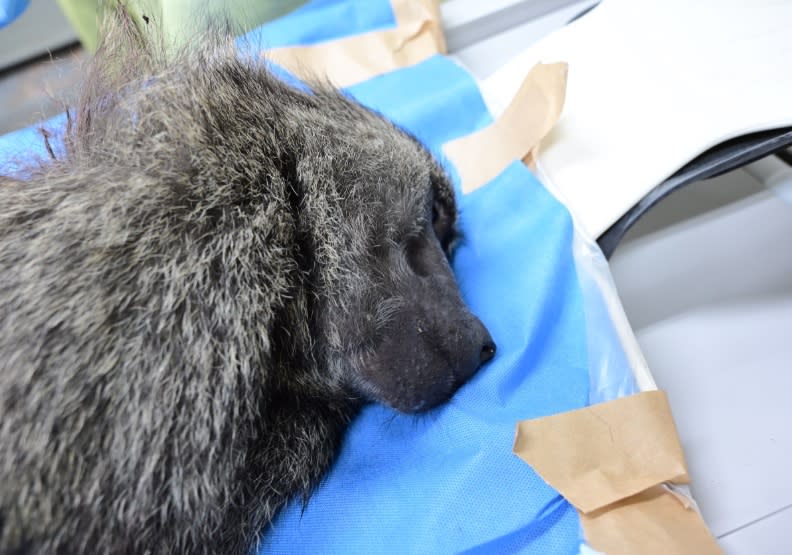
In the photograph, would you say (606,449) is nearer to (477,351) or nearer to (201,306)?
(477,351)

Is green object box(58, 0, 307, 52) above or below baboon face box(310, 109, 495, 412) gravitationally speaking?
above

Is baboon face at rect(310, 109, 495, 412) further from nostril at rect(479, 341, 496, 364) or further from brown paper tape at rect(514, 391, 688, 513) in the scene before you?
brown paper tape at rect(514, 391, 688, 513)

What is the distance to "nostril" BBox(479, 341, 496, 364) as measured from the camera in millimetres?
1065

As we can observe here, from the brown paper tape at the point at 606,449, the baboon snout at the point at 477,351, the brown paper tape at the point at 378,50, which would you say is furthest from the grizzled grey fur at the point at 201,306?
the brown paper tape at the point at 378,50

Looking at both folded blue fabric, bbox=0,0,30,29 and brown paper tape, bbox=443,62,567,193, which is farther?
folded blue fabric, bbox=0,0,30,29

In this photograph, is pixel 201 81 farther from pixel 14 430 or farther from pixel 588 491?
pixel 588 491

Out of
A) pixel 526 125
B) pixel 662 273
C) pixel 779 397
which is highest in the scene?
pixel 526 125

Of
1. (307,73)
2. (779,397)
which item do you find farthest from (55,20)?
(779,397)

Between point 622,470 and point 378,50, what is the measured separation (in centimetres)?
145

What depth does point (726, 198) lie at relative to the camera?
52.9 inches

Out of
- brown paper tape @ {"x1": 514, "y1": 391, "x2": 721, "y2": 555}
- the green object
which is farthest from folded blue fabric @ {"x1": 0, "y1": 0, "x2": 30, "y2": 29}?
brown paper tape @ {"x1": 514, "y1": 391, "x2": 721, "y2": 555}

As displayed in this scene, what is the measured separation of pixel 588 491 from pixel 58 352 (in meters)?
0.77

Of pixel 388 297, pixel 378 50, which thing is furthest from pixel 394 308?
pixel 378 50

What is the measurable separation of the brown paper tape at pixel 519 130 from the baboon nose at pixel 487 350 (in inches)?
19.5
